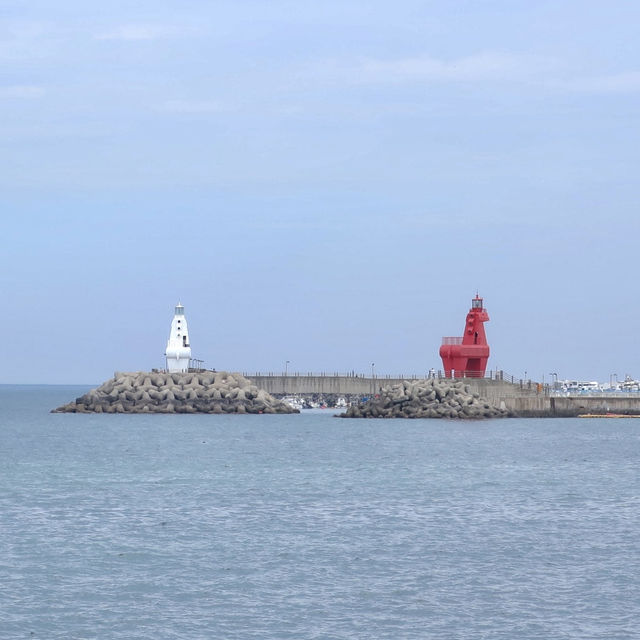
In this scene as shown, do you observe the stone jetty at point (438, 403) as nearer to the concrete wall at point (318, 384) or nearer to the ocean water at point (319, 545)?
the concrete wall at point (318, 384)

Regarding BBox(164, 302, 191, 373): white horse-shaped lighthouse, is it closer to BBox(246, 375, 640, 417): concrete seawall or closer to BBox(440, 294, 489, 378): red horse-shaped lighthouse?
BBox(246, 375, 640, 417): concrete seawall

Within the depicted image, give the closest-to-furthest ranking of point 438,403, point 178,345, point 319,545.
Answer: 1. point 319,545
2. point 438,403
3. point 178,345

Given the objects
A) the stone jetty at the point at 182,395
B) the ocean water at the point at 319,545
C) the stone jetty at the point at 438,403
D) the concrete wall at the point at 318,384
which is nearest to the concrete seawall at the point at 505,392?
the concrete wall at the point at 318,384

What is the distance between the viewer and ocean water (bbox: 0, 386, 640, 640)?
20.3m

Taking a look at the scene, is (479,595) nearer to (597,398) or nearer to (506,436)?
(506,436)

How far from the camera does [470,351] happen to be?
84.6 metres

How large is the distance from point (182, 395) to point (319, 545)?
65792 mm

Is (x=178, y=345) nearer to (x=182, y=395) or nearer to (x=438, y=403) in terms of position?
(x=182, y=395)

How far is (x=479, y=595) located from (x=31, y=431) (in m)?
57.8

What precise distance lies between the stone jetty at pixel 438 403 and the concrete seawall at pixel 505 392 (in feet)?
3.95

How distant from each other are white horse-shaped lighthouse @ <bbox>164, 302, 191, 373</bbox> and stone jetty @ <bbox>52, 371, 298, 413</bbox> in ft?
7.51

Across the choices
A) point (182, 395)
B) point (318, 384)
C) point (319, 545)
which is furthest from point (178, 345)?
point (319, 545)

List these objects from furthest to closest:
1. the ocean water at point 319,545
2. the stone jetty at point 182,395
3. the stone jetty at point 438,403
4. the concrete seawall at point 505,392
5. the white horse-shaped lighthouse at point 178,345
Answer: the white horse-shaped lighthouse at point 178,345
the stone jetty at point 182,395
the concrete seawall at point 505,392
the stone jetty at point 438,403
the ocean water at point 319,545

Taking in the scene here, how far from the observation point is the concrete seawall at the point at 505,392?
278 ft
